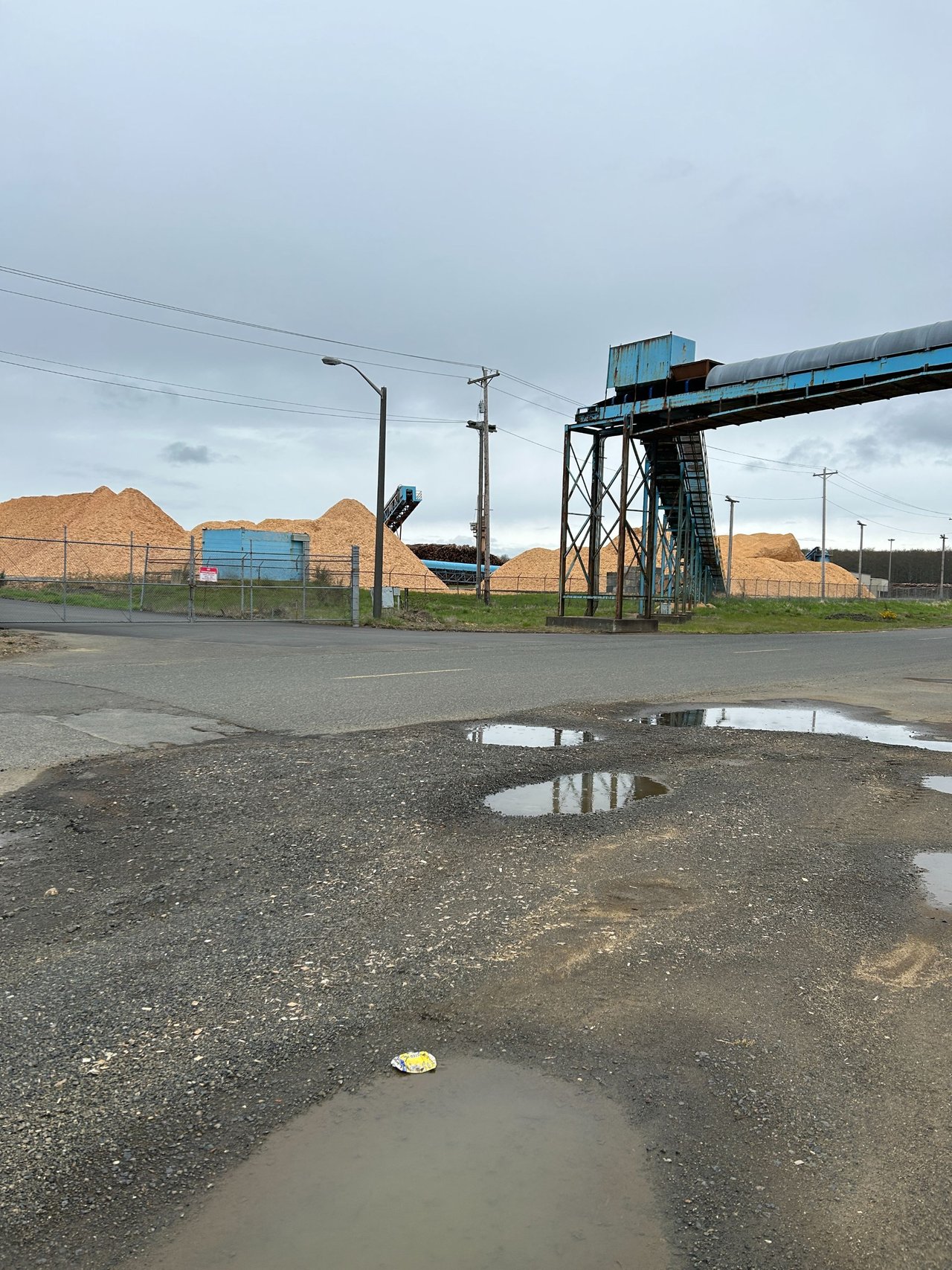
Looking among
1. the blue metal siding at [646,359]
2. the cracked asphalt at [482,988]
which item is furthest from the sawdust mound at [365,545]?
the cracked asphalt at [482,988]

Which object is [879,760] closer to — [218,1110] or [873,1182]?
[873,1182]

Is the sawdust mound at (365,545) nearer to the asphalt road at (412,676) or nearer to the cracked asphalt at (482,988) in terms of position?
the asphalt road at (412,676)

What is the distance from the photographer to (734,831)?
550 centimetres

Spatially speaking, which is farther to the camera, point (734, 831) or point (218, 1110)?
point (734, 831)

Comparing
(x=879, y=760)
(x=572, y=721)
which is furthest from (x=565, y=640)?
(x=879, y=760)

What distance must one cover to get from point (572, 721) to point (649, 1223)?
24.6ft

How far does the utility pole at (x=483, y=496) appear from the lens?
149ft

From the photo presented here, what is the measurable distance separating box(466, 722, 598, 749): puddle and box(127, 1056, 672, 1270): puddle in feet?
17.8

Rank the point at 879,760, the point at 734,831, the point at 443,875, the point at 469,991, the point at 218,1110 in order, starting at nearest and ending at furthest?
the point at 218,1110
the point at 469,991
the point at 443,875
the point at 734,831
the point at 879,760

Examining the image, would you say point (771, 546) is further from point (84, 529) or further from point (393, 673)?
point (393, 673)

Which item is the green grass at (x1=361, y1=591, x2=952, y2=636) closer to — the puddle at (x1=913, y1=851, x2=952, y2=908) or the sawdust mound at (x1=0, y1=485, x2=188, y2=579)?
the puddle at (x1=913, y1=851, x2=952, y2=908)

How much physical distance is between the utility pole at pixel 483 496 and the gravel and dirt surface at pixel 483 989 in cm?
3988

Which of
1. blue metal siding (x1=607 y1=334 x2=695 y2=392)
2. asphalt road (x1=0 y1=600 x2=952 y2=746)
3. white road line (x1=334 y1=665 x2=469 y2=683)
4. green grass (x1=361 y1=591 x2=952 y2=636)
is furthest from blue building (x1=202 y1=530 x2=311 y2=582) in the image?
white road line (x1=334 y1=665 x2=469 y2=683)

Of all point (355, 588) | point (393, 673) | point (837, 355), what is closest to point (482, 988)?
point (393, 673)
